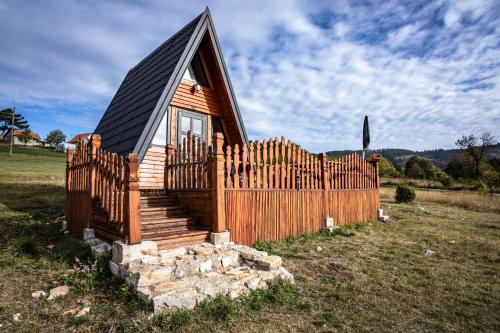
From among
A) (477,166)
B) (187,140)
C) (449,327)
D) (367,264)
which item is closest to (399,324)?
(449,327)

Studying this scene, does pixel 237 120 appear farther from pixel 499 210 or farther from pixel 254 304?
pixel 499 210

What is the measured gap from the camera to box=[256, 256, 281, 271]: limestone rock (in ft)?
16.8

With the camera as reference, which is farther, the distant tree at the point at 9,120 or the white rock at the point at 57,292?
the distant tree at the point at 9,120

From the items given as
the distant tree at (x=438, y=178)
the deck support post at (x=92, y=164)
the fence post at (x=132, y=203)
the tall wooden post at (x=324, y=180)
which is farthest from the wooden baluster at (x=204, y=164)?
the distant tree at (x=438, y=178)

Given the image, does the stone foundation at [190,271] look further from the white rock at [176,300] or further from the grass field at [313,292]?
the grass field at [313,292]

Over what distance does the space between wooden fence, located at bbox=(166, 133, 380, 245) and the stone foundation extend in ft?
2.92

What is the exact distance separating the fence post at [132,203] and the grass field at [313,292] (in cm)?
79

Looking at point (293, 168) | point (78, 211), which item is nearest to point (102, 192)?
point (78, 211)

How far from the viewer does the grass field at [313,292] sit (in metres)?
3.75

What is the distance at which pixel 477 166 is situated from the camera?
49844mm

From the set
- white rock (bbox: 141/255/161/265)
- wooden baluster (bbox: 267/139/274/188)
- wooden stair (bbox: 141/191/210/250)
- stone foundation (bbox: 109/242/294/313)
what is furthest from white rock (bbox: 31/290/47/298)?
wooden baluster (bbox: 267/139/274/188)

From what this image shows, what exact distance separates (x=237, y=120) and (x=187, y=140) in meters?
2.92

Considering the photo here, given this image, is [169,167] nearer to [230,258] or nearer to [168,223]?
[168,223]

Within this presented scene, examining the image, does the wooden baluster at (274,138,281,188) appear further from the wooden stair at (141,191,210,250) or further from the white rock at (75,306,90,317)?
the white rock at (75,306,90,317)
